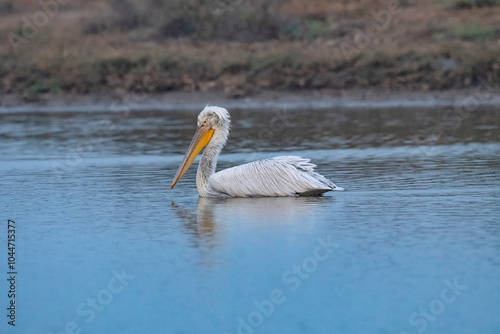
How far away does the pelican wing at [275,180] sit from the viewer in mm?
8188

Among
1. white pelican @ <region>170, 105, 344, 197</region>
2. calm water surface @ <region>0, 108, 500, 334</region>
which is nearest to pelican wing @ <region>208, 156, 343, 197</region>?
white pelican @ <region>170, 105, 344, 197</region>

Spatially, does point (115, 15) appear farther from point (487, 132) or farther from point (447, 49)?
point (487, 132)

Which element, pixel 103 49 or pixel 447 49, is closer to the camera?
pixel 447 49

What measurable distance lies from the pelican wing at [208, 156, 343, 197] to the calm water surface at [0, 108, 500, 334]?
0.36ft

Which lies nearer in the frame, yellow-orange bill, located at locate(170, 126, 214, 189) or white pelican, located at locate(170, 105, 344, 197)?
white pelican, located at locate(170, 105, 344, 197)

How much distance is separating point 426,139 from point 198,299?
7.28 metres

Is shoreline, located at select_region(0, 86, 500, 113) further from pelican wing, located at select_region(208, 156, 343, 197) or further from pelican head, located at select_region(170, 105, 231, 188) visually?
pelican wing, located at select_region(208, 156, 343, 197)

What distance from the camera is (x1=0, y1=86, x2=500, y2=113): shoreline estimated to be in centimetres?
1677

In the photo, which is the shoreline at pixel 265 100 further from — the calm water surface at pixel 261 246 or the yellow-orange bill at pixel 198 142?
the yellow-orange bill at pixel 198 142

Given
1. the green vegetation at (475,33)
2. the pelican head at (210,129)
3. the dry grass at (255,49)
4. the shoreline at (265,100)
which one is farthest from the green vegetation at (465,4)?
the pelican head at (210,129)

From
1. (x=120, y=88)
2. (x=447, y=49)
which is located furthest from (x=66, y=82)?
(x=447, y=49)

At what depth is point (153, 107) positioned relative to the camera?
17.8 meters

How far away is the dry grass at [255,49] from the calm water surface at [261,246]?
6.16 meters

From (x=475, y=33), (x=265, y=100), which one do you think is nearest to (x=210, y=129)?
(x=265, y=100)
